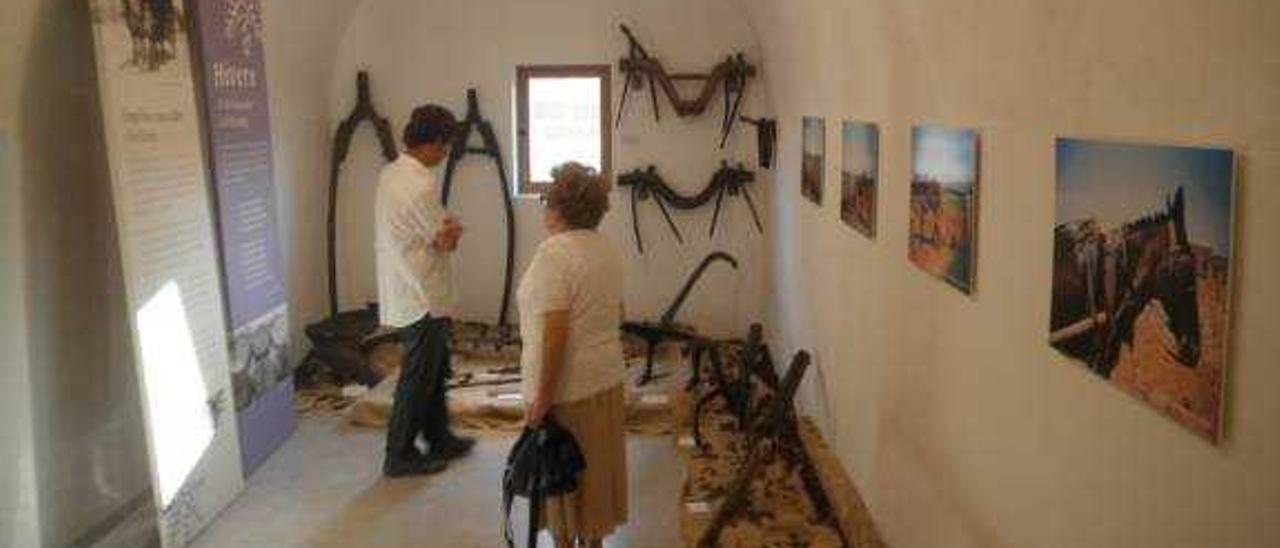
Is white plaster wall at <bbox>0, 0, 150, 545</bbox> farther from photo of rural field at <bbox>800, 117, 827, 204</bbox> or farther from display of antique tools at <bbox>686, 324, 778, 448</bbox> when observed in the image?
photo of rural field at <bbox>800, 117, 827, 204</bbox>

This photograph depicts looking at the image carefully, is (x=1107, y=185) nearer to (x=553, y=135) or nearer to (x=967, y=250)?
(x=967, y=250)

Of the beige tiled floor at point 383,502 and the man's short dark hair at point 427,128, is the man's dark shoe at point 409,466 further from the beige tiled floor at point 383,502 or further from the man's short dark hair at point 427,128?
the man's short dark hair at point 427,128

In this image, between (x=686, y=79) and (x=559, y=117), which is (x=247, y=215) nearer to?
(x=559, y=117)

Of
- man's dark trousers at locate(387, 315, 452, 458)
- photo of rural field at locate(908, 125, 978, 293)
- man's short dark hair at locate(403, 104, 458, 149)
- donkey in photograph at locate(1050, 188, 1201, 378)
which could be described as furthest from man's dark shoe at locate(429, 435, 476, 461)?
donkey in photograph at locate(1050, 188, 1201, 378)

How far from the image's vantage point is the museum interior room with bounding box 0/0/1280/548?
1.49m

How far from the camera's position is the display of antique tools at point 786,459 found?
3602 millimetres

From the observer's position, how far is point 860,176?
11.5 ft

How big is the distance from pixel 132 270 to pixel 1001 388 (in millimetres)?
2845

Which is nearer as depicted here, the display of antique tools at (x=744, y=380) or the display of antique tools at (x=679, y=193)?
the display of antique tools at (x=744, y=380)

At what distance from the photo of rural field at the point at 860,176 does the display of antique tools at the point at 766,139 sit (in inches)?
96.3

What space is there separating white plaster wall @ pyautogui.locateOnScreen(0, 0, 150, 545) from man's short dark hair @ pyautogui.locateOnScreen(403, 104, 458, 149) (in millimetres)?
1123

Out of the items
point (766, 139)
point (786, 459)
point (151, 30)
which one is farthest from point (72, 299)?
point (766, 139)

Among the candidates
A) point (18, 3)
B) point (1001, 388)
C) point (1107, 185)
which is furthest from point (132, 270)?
point (1107, 185)

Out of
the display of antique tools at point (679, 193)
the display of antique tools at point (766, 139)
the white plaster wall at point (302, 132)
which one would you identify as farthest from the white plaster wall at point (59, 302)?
the display of antique tools at point (766, 139)
